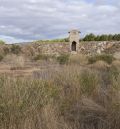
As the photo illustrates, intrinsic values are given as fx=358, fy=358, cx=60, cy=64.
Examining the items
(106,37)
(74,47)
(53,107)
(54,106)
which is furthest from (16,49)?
(53,107)

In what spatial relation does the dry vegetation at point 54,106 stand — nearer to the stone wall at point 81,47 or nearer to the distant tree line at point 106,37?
the stone wall at point 81,47

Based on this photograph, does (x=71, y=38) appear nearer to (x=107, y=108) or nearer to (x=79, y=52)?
(x=79, y=52)

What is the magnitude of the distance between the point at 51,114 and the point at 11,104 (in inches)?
31.5

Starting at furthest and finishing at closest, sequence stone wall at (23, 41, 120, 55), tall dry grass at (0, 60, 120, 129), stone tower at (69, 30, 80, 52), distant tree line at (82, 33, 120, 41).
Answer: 1. distant tree line at (82, 33, 120, 41)
2. stone tower at (69, 30, 80, 52)
3. stone wall at (23, 41, 120, 55)
4. tall dry grass at (0, 60, 120, 129)

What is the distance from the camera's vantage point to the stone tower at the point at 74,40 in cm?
3766

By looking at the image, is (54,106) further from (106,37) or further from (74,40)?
(106,37)

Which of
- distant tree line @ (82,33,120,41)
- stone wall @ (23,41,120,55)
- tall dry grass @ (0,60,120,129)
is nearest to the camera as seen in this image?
tall dry grass @ (0,60,120,129)

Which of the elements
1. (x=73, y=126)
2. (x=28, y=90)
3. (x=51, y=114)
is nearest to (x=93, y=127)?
(x=73, y=126)

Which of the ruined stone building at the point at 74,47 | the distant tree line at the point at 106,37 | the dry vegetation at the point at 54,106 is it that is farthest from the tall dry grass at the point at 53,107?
the distant tree line at the point at 106,37

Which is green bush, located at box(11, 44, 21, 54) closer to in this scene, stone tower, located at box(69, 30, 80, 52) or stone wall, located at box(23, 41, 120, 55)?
stone wall, located at box(23, 41, 120, 55)

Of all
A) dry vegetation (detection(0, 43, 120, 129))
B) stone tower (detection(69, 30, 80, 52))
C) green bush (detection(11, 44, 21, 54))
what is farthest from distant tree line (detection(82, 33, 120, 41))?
dry vegetation (detection(0, 43, 120, 129))

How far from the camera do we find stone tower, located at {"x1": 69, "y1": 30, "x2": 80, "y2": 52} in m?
37.7

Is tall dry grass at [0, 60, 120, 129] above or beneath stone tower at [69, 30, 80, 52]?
beneath

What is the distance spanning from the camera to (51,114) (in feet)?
22.5
